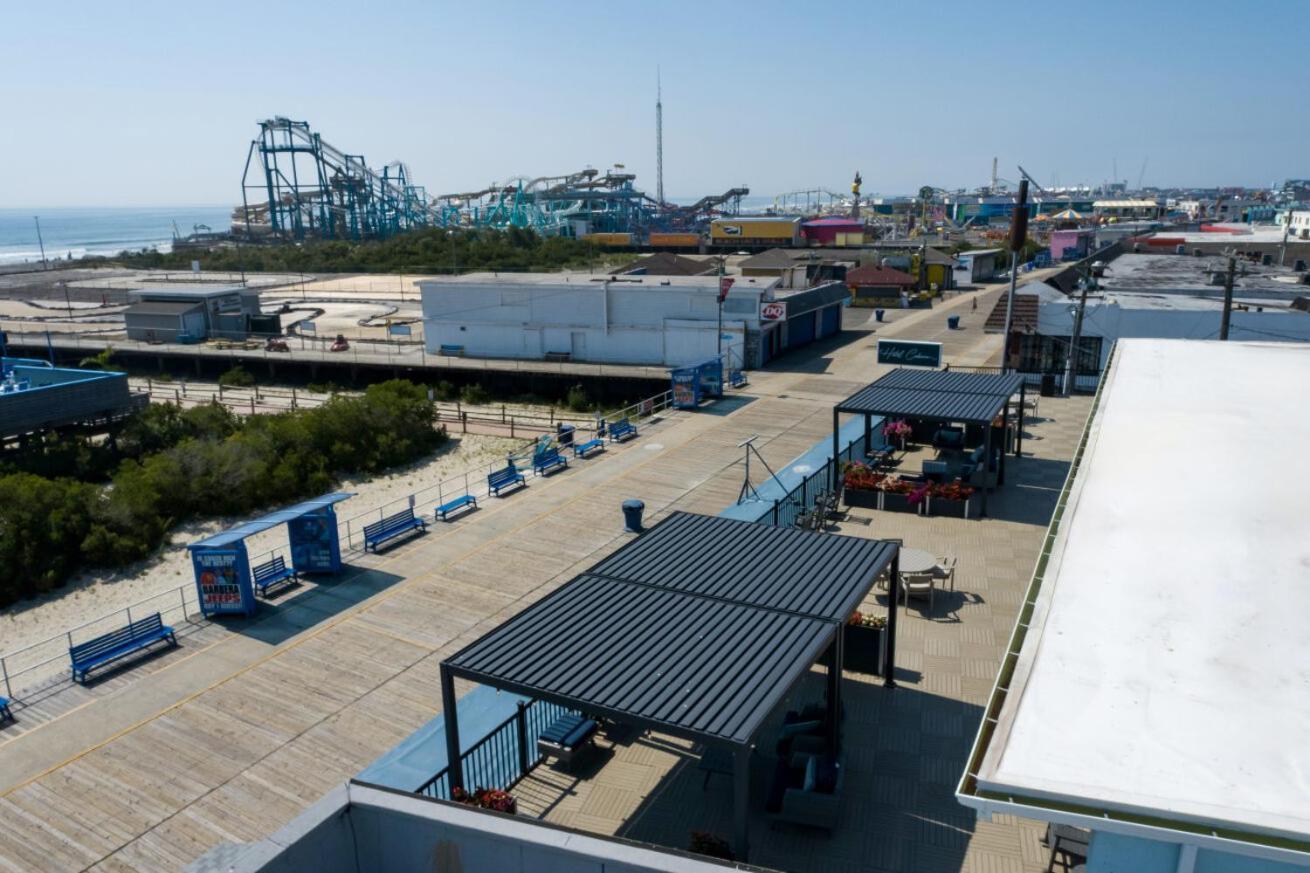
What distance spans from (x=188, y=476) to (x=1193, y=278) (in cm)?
4961

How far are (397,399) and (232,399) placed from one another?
15.1 metres

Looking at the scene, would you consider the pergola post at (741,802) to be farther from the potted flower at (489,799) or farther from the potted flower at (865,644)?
the potted flower at (865,644)

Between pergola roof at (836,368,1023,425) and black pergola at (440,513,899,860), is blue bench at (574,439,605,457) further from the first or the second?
black pergola at (440,513,899,860)

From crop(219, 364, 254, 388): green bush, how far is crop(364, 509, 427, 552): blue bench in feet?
103

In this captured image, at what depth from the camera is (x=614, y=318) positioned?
4288cm

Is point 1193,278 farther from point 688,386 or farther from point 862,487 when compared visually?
point 862,487

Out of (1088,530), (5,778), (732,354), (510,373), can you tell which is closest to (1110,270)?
(732,354)

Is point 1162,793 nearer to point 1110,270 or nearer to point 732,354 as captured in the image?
point 732,354

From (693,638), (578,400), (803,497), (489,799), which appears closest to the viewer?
(489,799)

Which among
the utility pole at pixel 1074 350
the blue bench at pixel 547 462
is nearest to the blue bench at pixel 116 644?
the blue bench at pixel 547 462

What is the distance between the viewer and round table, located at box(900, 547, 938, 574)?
1567 centimetres

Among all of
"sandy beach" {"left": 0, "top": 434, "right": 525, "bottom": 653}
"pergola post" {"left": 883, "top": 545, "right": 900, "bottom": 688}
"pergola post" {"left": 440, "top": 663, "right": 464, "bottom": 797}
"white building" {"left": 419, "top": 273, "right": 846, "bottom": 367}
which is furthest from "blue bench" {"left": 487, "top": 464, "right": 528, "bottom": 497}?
"white building" {"left": 419, "top": 273, "right": 846, "bottom": 367}

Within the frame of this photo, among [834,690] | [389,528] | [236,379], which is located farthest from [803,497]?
[236,379]

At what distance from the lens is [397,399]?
32.8 metres
